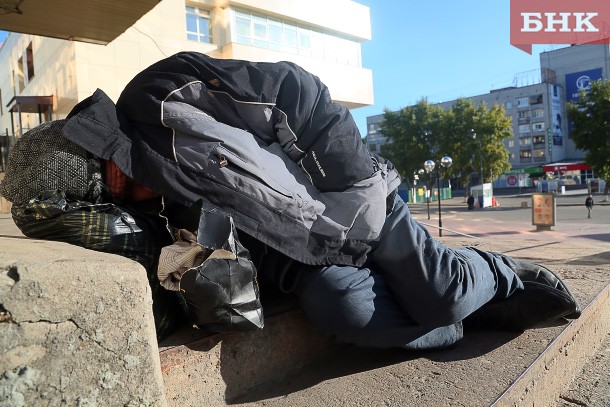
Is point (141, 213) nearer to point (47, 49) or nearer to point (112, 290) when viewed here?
point (112, 290)

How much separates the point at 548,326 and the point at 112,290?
1.72 meters

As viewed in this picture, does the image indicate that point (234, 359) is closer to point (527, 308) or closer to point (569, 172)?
point (527, 308)

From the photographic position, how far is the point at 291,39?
20.9 m

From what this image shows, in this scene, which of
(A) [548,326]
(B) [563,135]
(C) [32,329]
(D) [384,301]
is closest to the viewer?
(C) [32,329]

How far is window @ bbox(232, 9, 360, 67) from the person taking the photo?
19.2m

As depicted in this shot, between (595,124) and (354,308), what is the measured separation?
106 feet

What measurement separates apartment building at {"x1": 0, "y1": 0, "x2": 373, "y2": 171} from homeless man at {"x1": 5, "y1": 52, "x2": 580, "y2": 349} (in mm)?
10701

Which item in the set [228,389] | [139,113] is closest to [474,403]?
[228,389]

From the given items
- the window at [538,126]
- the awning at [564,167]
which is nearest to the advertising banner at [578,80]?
the window at [538,126]

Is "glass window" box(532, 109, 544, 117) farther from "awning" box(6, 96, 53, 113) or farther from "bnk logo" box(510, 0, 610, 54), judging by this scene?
"awning" box(6, 96, 53, 113)

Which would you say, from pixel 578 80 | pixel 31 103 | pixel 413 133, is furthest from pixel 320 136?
pixel 578 80

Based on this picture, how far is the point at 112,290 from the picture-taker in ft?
3.02

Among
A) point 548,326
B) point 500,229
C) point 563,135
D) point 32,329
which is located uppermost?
point 563,135

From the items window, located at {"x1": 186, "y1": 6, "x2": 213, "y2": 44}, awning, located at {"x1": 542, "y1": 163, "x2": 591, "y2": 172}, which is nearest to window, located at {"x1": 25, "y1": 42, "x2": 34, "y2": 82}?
window, located at {"x1": 186, "y1": 6, "x2": 213, "y2": 44}
